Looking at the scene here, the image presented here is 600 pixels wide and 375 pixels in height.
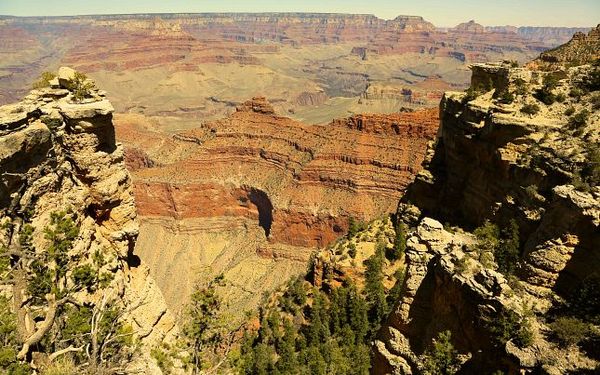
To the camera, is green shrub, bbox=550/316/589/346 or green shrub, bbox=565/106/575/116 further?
green shrub, bbox=565/106/575/116

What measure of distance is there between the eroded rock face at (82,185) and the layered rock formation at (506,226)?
40.9ft

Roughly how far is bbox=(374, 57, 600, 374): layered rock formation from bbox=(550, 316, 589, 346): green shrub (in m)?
0.24

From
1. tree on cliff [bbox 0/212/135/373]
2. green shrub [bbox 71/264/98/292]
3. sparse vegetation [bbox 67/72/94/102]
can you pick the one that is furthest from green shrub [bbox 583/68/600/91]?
green shrub [bbox 71/264/98/292]

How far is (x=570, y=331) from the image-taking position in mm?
14812

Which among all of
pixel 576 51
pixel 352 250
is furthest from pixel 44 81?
pixel 576 51

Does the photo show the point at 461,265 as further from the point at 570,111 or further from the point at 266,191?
the point at 266,191

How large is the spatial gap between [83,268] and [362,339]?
23901 millimetres

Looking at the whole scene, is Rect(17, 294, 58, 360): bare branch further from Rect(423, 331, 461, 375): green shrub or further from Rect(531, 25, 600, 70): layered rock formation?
Rect(531, 25, 600, 70): layered rock formation

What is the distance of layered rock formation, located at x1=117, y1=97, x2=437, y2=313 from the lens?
74.0 meters

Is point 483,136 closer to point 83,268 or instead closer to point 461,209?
point 461,209

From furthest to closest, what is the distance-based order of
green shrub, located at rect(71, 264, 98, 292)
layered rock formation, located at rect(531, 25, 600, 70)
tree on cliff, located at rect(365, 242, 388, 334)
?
layered rock formation, located at rect(531, 25, 600, 70) → tree on cliff, located at rect(365, 242, 388, 334) → green shrub, located at rect(71, 264, 98, 292)

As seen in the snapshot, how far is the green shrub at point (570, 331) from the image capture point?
48.0 ft

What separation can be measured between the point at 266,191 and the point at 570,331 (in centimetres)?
6944

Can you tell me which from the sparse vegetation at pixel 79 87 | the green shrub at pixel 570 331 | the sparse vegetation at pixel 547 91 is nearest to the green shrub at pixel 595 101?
the sparse vegetation at pixel 547 91
